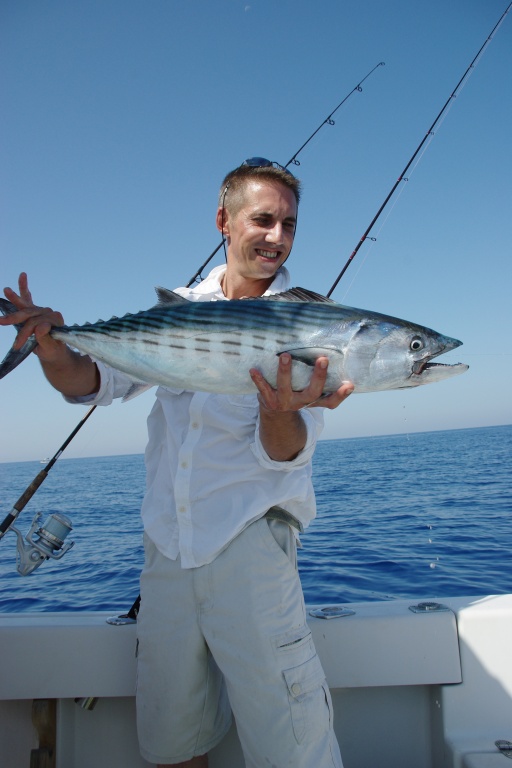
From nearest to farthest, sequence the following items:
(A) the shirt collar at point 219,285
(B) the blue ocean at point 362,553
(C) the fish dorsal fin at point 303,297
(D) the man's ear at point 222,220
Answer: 1. (C) the fish dorsal fin at point 303,297
2. (A) the shirt collar at point 219,285
3. (D) the man's ear at point 222,220
4. (B) the blue ocean at point 362,553

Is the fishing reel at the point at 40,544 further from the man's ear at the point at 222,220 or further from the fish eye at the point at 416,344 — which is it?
the fish eye at the point at 416,344

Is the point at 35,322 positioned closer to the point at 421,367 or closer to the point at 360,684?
the point at 421,367

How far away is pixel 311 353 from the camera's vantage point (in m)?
2.00

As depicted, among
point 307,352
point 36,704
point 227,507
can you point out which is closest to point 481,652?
point 227,507

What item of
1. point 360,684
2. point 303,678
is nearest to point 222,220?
point 303,678

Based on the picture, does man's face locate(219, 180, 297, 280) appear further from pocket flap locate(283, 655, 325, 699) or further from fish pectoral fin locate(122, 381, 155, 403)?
pocket flap locate(283, 655, 325, 699)

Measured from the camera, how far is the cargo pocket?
197cm

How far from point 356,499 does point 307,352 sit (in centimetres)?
1414

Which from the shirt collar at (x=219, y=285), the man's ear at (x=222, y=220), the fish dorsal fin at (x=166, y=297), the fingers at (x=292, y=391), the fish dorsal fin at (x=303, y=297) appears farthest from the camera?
the man's ear at (x=222, y=220)

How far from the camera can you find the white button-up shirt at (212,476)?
2.21m

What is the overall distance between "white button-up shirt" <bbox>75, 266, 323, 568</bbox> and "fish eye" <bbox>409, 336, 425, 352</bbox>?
54cm

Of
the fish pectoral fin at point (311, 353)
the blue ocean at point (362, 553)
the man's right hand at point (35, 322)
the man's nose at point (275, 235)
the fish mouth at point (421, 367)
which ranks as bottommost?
the blue ocean at point (362, 553)

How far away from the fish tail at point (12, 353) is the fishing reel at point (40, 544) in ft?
4.80

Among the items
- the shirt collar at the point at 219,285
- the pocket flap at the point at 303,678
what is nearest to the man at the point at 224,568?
the pocket flap at the point at 303,678
